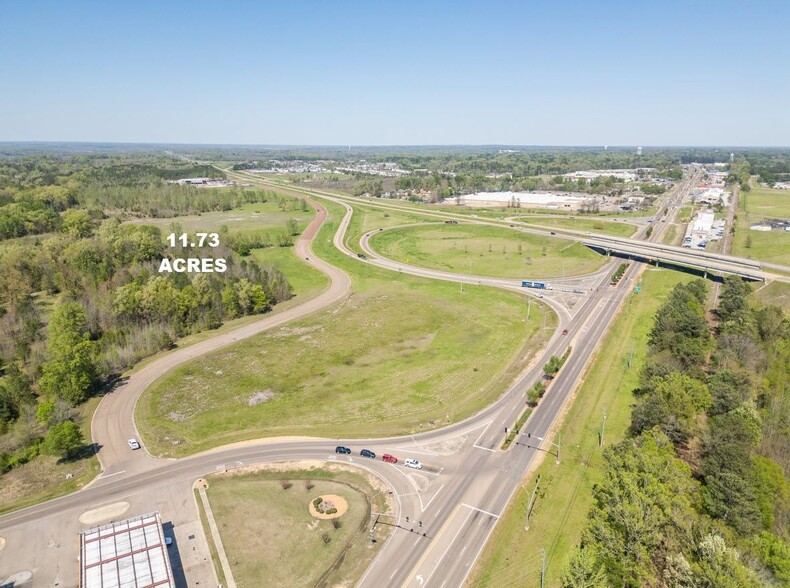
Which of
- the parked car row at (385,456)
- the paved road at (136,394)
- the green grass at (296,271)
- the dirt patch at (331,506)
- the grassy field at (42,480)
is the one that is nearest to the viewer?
the dirt patch at (331,506)

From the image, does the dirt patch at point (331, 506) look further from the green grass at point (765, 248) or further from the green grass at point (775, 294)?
the green grass at point (765, 248)

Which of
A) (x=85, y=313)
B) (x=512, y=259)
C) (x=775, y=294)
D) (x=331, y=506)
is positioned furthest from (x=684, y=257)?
(x=85, y=313)

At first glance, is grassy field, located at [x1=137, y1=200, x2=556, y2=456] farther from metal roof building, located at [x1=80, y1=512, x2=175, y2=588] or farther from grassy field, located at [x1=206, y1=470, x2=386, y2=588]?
metal roof building, located at [x1=80, y1=512, x2=175, y2=588]

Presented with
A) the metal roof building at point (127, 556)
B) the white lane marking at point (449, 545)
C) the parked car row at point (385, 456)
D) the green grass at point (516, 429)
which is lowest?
the white lane marking at point (449, 545)

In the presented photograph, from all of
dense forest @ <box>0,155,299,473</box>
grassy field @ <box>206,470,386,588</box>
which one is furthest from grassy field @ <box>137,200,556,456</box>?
dense forest @ <box>0,155,299,473</box>

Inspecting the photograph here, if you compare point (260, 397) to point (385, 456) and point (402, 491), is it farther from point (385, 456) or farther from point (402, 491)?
point (402, 491)

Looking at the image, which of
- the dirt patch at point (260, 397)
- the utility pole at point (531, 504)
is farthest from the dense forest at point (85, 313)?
the utility pole at point (531, 504)
